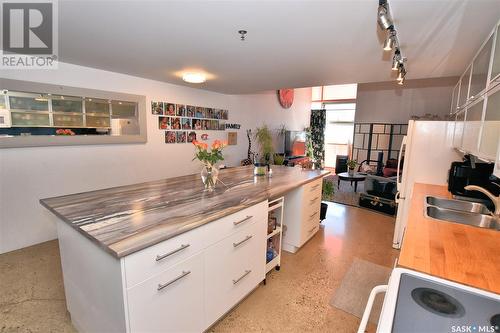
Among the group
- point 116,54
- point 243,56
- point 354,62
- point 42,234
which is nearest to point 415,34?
point 354,62

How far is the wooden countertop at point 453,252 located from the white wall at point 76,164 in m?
3.49

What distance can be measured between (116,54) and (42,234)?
2329 mm

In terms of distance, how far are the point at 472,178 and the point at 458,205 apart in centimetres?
27

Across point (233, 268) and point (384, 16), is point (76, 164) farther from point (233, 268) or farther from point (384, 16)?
point (384, 16)

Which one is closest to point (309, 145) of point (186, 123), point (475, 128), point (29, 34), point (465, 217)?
point (186, 123)

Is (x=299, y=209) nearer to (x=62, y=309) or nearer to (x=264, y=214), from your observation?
(x=264, y=214)

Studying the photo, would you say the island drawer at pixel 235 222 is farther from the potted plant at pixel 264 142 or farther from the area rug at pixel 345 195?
the potted plant at pixel 264 142

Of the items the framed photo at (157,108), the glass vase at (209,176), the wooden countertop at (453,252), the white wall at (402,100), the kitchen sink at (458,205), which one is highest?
the white wall at (402,100)

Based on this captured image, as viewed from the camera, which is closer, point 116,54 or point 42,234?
point 116,54

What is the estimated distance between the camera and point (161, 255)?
123 centimetres

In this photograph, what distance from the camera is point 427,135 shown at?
2.82 m

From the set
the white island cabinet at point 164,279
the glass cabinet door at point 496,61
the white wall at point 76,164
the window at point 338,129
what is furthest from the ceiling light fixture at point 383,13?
the window at point 338,129

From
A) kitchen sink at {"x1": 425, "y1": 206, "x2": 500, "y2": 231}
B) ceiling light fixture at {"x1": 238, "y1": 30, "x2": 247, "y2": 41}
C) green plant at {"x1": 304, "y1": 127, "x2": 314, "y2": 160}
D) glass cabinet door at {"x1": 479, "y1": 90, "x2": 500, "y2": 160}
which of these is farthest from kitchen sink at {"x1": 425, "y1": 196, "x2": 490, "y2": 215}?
green plant at {"x1": 304, "y1": 127, "x2": 314, "y2": 160}

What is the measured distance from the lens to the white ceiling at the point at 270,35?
1561mm
